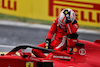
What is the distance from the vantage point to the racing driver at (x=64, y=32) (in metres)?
5.45

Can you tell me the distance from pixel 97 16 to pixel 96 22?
0.31 m

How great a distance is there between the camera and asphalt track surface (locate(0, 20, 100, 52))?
8867mm

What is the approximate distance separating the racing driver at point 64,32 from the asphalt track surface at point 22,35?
296cm

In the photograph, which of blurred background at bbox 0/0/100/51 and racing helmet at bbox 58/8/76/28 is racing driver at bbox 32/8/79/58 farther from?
blurred background at bbox 0/0/100/51

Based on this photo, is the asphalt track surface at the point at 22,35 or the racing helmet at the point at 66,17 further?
the asphalt track surface at the point at 22,35

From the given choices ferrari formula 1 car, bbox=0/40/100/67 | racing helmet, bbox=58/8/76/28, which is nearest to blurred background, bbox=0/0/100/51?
racing helmet, bbox=58/8/76/28

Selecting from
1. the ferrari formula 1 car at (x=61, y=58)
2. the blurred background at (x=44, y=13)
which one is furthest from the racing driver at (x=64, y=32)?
the blurred background at (x=44, y=13)

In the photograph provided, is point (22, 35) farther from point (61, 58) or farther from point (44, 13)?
point (61, 58)

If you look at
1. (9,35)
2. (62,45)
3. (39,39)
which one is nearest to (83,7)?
(39,39)

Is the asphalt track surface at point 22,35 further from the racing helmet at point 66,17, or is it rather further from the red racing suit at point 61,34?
the racing helmet at point 66,17

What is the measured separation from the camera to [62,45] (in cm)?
570

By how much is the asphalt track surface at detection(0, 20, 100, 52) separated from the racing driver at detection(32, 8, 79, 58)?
2.96m

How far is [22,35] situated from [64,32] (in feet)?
12.8

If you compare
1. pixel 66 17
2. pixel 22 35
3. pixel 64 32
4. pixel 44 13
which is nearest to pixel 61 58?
pixel 66 17
